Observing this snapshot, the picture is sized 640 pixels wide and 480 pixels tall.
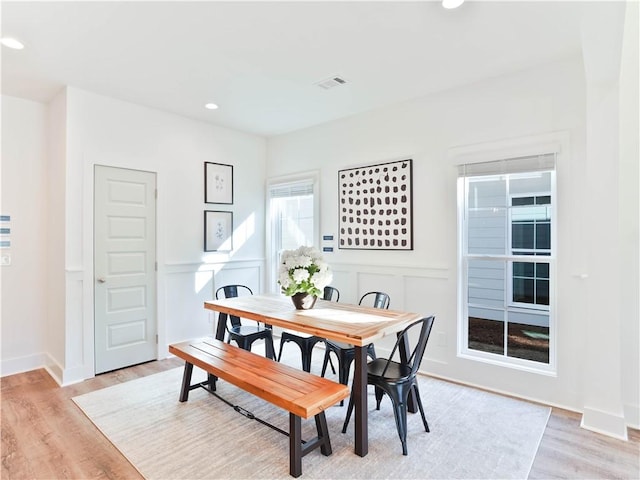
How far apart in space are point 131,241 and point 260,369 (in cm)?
228

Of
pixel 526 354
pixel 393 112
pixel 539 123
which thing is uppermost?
pixel 393 112

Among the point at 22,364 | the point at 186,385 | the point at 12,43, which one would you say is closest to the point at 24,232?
the point at 22,364

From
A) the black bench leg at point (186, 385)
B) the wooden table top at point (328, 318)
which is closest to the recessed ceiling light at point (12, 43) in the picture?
the wooden table top at point (328, 318)

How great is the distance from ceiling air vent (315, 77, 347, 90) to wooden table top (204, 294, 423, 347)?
204cm

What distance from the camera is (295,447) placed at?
6.77 feet

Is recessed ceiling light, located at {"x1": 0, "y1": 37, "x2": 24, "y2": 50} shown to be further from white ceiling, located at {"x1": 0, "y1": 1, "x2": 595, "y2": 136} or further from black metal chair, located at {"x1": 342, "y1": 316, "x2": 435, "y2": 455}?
black metal chair, located at {"x1": 342, "y1": 316, "x2": 435, "y2": 455}

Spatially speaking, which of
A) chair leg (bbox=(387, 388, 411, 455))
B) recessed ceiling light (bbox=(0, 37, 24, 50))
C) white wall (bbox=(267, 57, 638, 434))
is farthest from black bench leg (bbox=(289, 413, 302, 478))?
recessed ceiling light (bbox=(0, 37, 24, 50))

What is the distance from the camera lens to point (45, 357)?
12.6ft

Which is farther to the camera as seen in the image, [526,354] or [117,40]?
[526,354]

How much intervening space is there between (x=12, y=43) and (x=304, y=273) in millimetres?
2760

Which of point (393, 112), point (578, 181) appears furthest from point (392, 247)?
point (578, 181)

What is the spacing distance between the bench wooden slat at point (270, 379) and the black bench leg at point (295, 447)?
4.8 inches

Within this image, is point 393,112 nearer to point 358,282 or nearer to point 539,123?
point 539,123

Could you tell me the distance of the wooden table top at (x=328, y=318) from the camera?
231 cm
